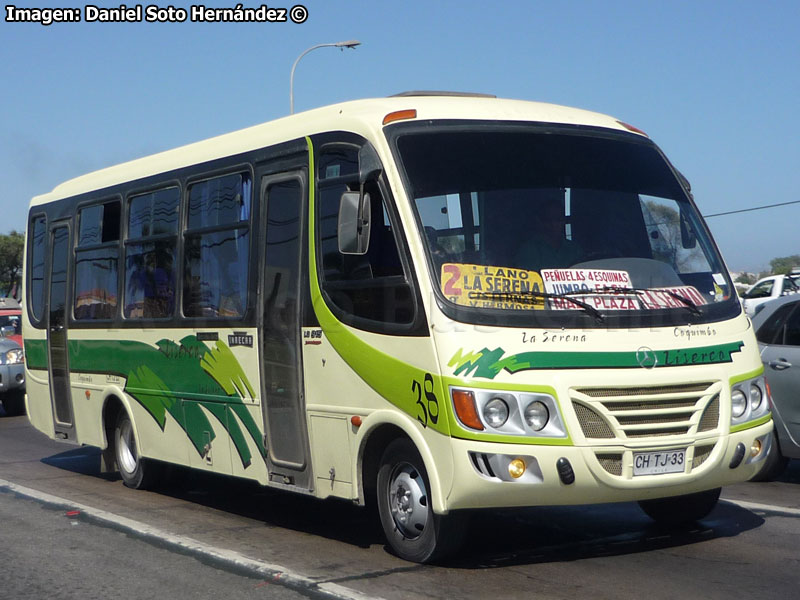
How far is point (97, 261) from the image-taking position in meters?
11.8

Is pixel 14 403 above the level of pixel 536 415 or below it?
below

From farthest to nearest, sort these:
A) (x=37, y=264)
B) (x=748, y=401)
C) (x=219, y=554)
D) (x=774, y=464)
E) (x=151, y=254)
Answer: (x=37, y=264) → (x=151, y=254) → (x=774, y=464) → (x=219, y=554) → (x=748, y=401)

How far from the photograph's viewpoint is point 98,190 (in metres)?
11.8

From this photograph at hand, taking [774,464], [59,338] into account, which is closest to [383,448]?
[774,464]

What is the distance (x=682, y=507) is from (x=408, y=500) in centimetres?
213

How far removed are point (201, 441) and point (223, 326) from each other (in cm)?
110

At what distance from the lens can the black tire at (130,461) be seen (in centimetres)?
1107

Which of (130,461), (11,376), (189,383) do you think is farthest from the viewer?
(11,376)

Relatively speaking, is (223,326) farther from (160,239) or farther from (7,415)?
(7,415)

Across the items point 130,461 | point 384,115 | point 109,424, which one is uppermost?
point 384,115

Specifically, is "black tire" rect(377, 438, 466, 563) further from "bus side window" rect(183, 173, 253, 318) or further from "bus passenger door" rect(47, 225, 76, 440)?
"bus passenger door" rect(47, 225, 76, 440)

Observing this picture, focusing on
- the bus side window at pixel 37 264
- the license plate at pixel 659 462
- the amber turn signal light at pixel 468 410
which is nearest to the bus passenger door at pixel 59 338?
the bus side window at pixel 37 264

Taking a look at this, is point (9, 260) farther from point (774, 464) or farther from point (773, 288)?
point (774, 464)

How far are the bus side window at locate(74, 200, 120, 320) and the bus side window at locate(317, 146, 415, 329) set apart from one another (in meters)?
4.05
